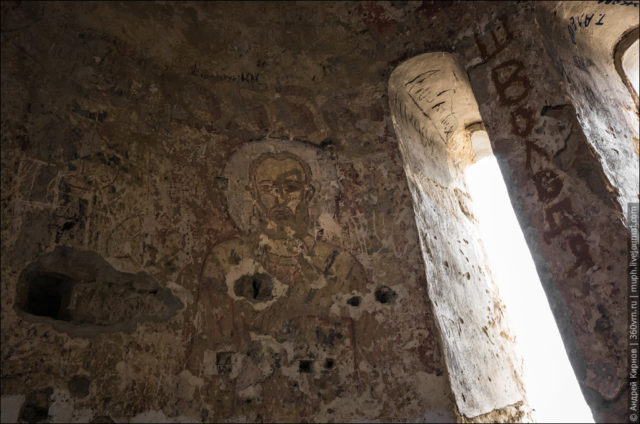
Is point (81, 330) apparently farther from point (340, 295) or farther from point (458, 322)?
point (458, 322)

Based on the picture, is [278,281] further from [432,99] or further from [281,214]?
[432,99]

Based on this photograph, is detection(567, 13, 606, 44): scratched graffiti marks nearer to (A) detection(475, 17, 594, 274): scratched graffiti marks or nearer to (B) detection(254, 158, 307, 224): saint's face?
(A) detection(475, 17, 594, 274): scratched graffiti marks

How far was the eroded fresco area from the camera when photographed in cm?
276

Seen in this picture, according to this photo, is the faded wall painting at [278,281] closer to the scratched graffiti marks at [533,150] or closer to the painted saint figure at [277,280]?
the painted saint figure at [277,280]

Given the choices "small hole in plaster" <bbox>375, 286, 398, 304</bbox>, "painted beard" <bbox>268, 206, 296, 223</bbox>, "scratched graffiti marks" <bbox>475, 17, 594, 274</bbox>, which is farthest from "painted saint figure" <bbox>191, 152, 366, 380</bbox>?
"scratched graffiti marks" <bbox>475, 17, 594, 274</bbox>

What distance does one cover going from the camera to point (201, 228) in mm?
3346

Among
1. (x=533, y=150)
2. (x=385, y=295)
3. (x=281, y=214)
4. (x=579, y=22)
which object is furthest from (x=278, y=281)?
(x=579, y=22)

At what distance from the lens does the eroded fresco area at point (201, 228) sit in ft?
9.05

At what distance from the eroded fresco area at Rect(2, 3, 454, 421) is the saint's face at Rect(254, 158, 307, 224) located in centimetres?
1

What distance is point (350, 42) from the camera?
13.7 feet

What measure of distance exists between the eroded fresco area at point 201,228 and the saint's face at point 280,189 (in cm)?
1

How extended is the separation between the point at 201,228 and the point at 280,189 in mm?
713

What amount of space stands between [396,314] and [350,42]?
249cm

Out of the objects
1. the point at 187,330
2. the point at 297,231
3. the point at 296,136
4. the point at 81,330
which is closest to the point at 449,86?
the point at 296,136
